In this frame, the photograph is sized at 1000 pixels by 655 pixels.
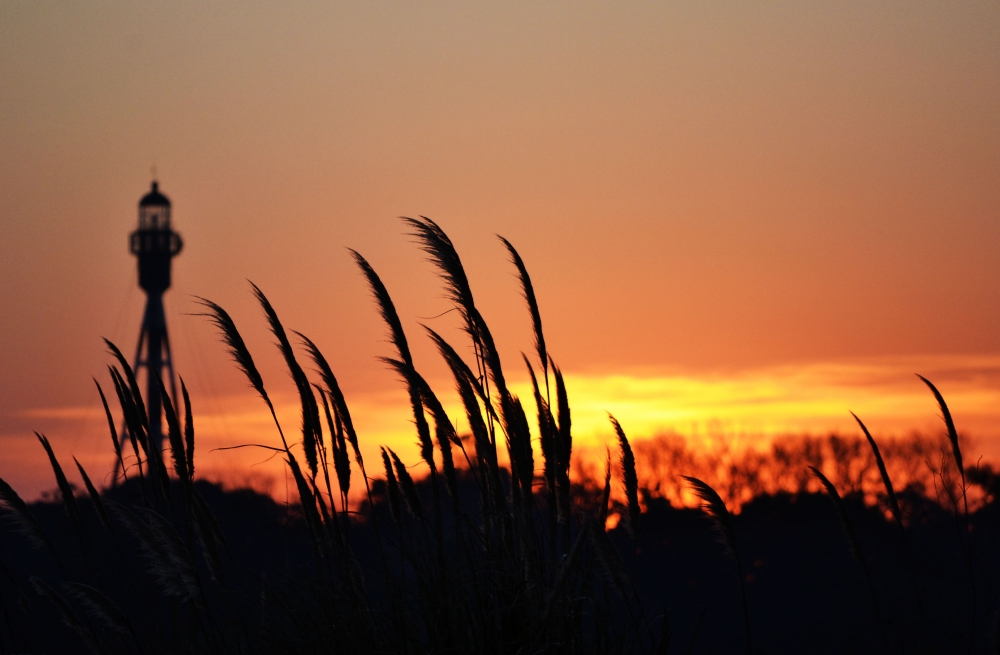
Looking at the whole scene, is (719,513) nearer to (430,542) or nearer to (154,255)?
(430,542)

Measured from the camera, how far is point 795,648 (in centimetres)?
1908

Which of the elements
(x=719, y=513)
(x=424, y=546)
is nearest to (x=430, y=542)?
(x=424, y=546)

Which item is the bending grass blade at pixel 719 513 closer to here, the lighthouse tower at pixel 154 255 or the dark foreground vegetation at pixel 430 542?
the dark foreground vegetation at pixel 430 542

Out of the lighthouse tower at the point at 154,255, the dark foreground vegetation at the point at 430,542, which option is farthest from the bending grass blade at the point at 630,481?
the lighthouse tower at the point at 154,255

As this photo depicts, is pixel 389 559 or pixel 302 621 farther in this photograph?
pixel 389 559

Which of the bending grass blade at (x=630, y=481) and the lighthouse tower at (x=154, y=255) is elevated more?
the lighthouse tower at (x=154, y=255)

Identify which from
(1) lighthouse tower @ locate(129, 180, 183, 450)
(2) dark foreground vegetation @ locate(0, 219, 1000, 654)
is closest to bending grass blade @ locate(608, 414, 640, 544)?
(2) dark foreground vegetation @ locate(0, 219, 1000, 654)

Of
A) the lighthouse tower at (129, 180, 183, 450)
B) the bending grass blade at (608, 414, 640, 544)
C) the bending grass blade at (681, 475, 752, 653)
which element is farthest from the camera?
the lighthouse tower at (129, 180, 183, 450)

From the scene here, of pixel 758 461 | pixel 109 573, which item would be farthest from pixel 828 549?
pixel 109 573

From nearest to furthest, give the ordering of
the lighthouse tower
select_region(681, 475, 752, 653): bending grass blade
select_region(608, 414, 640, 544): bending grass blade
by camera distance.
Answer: select_region(681, 475, 752, 653): bending grass blade, select_region(608, 414, 640, 544): bending grass blade, the lighthouse tower

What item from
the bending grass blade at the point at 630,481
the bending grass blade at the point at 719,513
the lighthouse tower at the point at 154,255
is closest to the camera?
the bending grass blade at the point at 719,513

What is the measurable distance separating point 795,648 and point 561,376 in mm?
17625

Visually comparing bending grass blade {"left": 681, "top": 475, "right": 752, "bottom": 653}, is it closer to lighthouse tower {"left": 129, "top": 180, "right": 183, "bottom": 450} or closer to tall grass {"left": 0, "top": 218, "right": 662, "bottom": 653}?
tall grass {"left": 0, "top": 218, "right": 662, "bottom": 653}

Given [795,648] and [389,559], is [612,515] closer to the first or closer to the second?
[389,559]
